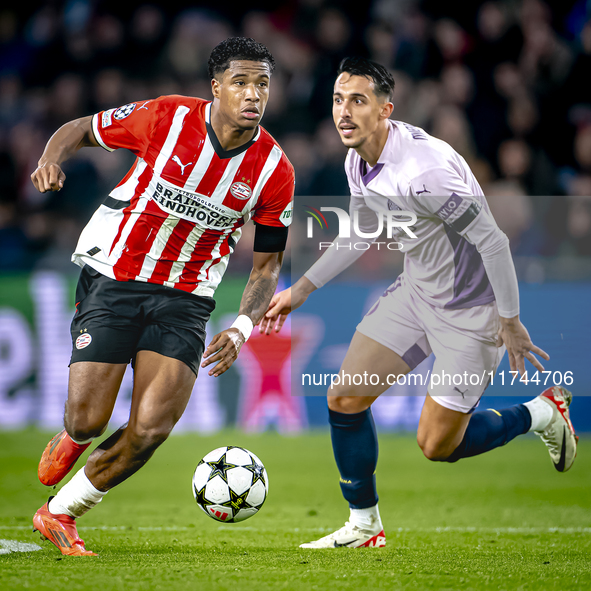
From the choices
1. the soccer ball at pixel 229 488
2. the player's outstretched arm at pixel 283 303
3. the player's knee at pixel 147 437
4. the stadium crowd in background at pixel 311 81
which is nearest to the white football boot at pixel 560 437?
the player's outstretched arm at pixel 283 303

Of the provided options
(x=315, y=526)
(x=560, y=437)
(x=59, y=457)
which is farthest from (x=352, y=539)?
(x=59, y=457)

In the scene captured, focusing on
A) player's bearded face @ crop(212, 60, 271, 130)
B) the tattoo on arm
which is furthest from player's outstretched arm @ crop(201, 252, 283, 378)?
player's bearded face @ crop(212, 60, 271, 130)

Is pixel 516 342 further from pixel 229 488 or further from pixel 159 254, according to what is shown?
pixel 159 254

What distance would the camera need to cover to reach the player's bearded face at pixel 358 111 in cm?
431

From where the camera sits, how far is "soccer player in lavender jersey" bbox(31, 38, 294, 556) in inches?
156

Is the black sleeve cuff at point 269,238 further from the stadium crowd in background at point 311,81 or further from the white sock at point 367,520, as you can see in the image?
the stadium crowd in background at point 311,81

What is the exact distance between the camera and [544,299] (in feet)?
24.8

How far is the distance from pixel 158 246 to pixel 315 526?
6.62 ft

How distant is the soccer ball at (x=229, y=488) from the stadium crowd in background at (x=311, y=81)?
14.5 feet

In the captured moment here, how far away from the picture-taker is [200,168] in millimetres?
4105

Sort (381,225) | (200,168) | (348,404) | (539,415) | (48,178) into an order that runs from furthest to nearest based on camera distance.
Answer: (539,415)
(381,225)
(348,404)
(200,168)
(48,178)

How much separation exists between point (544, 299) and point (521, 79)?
11.5ft

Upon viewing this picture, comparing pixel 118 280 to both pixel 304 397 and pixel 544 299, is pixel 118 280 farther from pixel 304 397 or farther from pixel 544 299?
pixel 544 299

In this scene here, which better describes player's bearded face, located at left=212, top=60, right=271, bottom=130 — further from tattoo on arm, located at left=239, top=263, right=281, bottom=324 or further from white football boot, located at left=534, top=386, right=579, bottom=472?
white football boot, located at left=534, top=386, right=579, bottom=472
